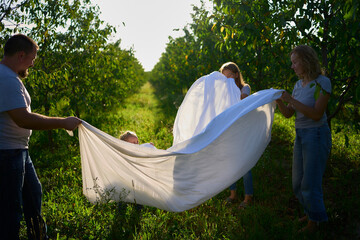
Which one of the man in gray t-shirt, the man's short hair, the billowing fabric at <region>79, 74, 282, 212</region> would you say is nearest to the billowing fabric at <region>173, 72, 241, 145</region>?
the billowing fabric at <region>79, 74, 282, 212</region>

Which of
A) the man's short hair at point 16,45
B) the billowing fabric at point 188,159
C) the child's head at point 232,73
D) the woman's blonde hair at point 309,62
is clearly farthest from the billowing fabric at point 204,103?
the man's short hair at point 16,45

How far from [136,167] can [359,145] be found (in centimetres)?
518

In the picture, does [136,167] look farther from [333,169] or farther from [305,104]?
[333,169]

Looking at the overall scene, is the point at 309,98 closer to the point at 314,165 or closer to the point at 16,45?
the point at 314,165

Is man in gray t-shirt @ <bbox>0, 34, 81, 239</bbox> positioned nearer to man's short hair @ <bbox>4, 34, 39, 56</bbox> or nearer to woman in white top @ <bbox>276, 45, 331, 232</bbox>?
man's short hair @ <bbox>4, 34, 39, 56</bbox>

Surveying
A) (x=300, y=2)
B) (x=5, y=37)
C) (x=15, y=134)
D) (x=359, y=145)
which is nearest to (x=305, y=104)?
(x=300, y=2)

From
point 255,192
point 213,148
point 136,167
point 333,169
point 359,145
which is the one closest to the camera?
point 213,148

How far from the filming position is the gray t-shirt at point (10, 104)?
2.09m

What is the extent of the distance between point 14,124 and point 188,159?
174cm

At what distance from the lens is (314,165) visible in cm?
275

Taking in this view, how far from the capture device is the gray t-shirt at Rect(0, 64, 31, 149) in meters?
2.09

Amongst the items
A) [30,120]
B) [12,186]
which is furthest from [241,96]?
[12,186]

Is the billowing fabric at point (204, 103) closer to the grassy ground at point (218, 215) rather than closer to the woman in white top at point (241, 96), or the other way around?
the woman in white top at point (241, 96)

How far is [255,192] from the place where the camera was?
4.22 meters
